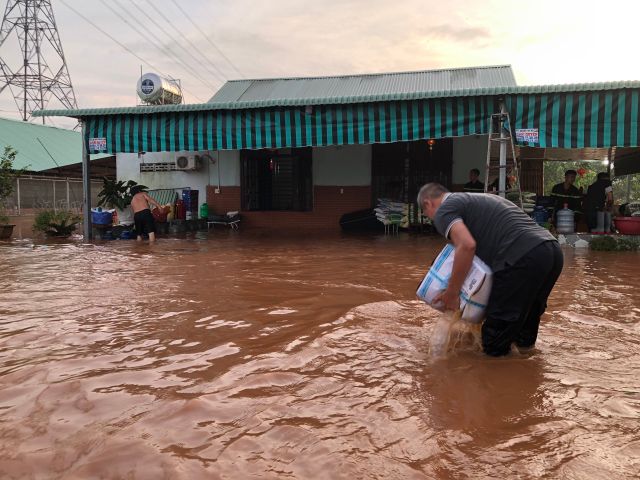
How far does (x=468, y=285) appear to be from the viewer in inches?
137

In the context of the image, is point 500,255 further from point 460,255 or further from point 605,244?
point 605,244

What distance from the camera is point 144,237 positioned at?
12.9 metres

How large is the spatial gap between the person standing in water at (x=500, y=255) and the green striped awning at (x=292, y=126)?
7.51 meters

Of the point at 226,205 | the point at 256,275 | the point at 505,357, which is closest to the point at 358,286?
the point at 256,275

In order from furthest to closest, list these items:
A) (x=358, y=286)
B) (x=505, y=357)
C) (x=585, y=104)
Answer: (x=585, y=104)
(x=358, y=286)
(x=505, y=357)

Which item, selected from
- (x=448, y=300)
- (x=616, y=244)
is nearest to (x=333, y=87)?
(x=616, y=244)

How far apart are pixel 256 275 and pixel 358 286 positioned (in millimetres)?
→ 1657

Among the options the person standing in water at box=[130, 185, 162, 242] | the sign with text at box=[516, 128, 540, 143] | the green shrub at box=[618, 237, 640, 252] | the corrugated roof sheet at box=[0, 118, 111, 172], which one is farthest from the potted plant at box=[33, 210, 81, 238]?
the green shrub at box=[618, 237, 640, 252]

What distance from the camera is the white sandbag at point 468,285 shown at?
11.3ft

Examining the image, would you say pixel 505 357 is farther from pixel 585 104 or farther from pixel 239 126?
pixel 239 126

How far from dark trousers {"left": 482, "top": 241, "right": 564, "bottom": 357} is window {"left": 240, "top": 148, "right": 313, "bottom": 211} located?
41.9 ft

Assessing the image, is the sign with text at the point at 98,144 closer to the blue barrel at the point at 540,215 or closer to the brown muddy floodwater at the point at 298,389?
the brown muddy floodwater at the point at 298,389

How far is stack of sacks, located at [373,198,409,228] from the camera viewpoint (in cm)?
1445

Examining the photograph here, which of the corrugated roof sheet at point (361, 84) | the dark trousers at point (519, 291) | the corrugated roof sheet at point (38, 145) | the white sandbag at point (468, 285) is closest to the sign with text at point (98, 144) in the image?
the corrugated roof sheet at point (361, 84)
